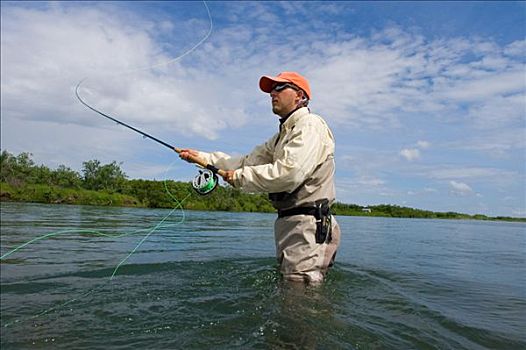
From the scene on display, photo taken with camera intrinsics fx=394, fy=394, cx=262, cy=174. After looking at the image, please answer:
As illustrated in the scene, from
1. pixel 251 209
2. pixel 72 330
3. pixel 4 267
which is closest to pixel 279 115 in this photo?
pixel 72 330

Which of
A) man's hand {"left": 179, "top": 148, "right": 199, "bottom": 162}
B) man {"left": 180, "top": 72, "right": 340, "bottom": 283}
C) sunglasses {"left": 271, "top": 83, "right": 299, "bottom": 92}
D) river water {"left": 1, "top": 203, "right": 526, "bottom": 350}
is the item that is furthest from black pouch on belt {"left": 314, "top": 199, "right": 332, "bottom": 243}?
man's hand {"left": 179, "top": 148, "right": 199, "bottom": 162}

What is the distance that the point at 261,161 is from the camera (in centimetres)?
530

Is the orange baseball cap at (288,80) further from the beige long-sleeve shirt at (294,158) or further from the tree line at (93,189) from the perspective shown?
the tree line at (93,189)

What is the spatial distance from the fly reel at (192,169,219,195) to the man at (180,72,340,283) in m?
0.34

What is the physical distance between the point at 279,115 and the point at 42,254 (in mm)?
→ 5400

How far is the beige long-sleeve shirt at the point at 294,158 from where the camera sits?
3873mm

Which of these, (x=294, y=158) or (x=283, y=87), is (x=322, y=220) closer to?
(x=294, y=158)

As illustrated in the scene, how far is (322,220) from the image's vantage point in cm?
434

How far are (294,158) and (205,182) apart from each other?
1.23 meters

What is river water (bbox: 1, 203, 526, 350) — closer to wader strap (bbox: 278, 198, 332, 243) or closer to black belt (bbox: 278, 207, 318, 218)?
wader strap (bbox: 278, 198, 332, 243)

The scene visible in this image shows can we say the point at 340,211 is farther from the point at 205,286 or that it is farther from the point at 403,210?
the point at 205,286

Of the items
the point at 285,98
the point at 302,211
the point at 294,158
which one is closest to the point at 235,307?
the point at 302,211

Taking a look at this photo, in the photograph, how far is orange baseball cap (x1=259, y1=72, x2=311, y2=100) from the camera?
4461 mm

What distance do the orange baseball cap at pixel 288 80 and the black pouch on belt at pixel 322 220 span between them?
127 centimetres
